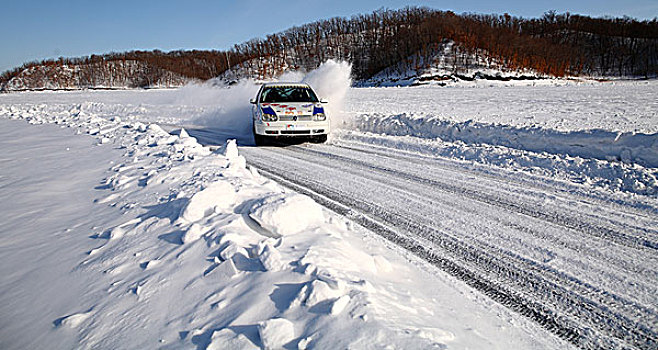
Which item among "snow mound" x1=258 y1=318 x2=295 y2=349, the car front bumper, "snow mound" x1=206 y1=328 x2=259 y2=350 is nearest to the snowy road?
"snow mound" x1=258 y1=318 x2=295 y2=349

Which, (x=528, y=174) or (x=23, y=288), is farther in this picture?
(x=528, y=174)

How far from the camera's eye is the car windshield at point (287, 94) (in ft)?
30.7

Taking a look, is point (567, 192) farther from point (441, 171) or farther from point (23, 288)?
point (23, 288)

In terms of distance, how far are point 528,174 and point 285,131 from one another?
5350 mm

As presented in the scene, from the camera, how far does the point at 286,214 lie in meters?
3.04

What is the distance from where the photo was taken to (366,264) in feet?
8.47

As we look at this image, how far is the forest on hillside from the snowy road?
256ft

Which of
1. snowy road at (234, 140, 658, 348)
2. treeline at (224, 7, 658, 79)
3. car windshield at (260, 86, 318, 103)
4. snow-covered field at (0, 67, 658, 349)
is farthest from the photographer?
treeline at (224, 7, 658, 79)

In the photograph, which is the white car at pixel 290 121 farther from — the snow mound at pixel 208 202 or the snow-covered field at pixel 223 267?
the snow mound at pixel 208 202

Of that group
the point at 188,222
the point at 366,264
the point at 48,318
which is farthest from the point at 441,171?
the point at 48,318

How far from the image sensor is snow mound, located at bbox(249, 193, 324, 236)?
299 centimetres

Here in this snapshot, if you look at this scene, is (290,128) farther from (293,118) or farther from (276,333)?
(276,333)

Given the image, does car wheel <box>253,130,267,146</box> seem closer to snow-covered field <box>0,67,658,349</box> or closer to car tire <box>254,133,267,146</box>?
car tire <box>254,133,267,146</box>

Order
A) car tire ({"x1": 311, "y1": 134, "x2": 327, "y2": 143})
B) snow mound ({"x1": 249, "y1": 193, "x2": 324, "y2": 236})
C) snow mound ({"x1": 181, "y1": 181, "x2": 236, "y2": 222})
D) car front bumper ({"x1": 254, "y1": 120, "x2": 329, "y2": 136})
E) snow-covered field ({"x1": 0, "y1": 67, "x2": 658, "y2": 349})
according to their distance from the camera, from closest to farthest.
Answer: snow-covered field ({"x1": 0, "y1": 67, "x2": 658, "y2": 349}) < snow mound ({"x1": 249, "y1": 193, "x2": 324, "y2": 236}) < snow mound ({"x1": 181, "y1": 181, "x2": 236, "y2": 222}) < car front bumper ({"x1": 254, "y1": 120, "x2": 329, "y2": 136}) < car tire ({"x1": 311, "y1": 134, "x2": 327, "y2": 143})
